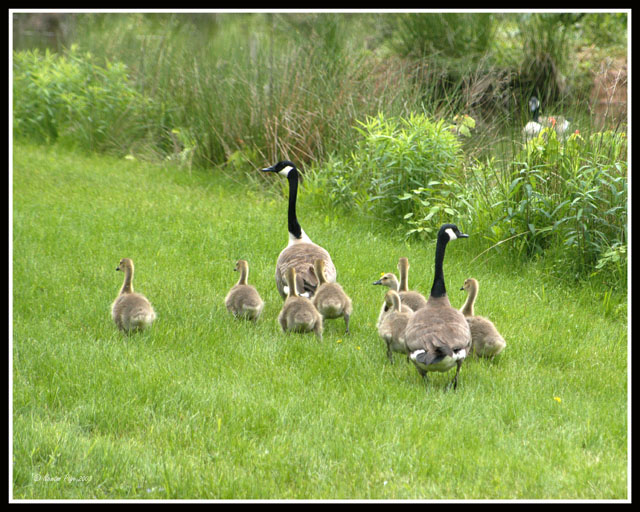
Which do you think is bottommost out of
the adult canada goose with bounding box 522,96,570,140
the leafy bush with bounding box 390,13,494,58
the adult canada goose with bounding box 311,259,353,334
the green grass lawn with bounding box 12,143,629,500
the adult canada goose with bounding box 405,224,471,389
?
the green grass lawn with bounding box 12,143,629,500

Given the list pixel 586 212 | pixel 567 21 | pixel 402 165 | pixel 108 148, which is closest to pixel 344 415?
pixel 586 212

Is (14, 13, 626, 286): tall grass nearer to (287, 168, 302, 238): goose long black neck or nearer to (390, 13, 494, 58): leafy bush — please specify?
(390, 13, 494, 58): leafy bush

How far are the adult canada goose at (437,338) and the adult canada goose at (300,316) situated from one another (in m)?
1.24

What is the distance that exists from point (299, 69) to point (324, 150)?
1810 mm

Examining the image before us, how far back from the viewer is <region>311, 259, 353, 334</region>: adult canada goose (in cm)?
704

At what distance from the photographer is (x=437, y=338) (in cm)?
560

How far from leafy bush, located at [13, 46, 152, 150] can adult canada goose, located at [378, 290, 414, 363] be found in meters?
10.3

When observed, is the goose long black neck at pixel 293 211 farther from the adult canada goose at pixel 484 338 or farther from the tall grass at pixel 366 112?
the adult canada goose at pixel 484 338

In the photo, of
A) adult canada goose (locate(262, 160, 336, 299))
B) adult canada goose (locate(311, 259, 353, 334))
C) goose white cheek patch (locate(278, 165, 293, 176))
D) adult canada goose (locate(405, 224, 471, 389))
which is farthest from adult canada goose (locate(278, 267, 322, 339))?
goose white cheek patch (locate(278, 165, 293, 176))

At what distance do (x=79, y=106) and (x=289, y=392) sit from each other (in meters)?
11.8

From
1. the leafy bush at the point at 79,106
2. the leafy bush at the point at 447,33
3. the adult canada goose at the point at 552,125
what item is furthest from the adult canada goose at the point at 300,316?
the leafy bush at the point at 447,33

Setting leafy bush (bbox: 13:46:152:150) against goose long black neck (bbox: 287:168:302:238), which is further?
leafy bush (bbox: 13:46:152:150)

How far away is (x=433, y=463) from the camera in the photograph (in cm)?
495

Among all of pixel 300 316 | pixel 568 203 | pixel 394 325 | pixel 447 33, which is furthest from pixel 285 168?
pixel 447 33
